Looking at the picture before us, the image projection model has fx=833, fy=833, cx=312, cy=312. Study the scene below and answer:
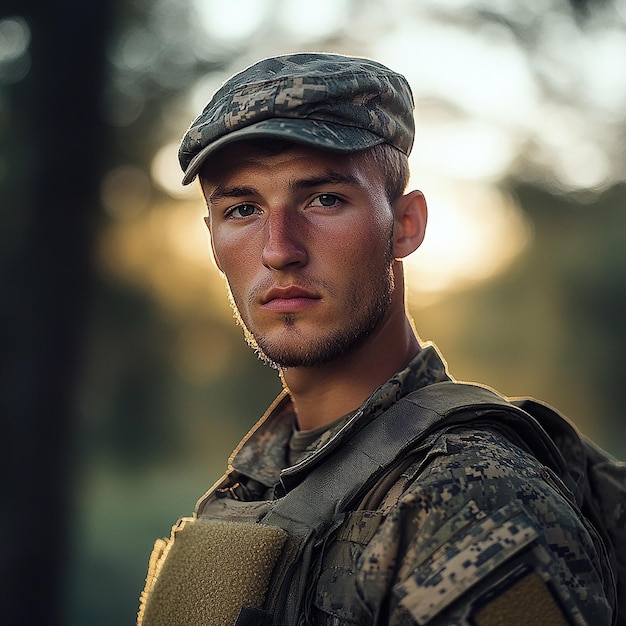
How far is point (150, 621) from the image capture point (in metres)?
1.83

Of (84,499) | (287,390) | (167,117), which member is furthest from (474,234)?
(287,390)

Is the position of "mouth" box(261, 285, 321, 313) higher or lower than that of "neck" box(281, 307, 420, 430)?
higher

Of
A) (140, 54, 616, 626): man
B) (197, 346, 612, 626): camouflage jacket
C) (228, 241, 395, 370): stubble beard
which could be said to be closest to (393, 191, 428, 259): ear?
(140, 54, 616, 626): man

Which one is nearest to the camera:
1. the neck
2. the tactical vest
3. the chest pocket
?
the chest pocket

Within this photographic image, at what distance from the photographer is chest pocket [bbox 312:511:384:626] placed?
1554 millimetres

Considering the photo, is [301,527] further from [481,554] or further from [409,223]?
[409,223]

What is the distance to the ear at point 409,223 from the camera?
7.10 ft

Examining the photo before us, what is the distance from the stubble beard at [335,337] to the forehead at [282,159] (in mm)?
227

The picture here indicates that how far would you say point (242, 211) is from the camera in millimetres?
2078

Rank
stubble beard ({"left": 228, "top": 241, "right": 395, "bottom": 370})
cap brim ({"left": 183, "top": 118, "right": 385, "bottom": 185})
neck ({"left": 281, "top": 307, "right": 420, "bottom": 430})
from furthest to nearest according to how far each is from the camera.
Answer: neck ({"left": 281, "top": 307, "right": 420, "bottom": 430}), stubble beard ({"left": 228, "top": 241, "right": 395, "bottom": 370}), cap brim ({"left": 183, "top": 118, "right": 385, "bottom": 185})

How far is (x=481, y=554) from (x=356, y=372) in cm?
77

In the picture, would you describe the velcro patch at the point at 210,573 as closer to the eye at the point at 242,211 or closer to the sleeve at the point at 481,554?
the sleeve at the point at 481,554

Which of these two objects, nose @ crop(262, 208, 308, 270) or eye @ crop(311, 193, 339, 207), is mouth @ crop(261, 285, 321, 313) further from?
eye @ crop(311, 193, 339, 207)

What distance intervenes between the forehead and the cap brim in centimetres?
4
